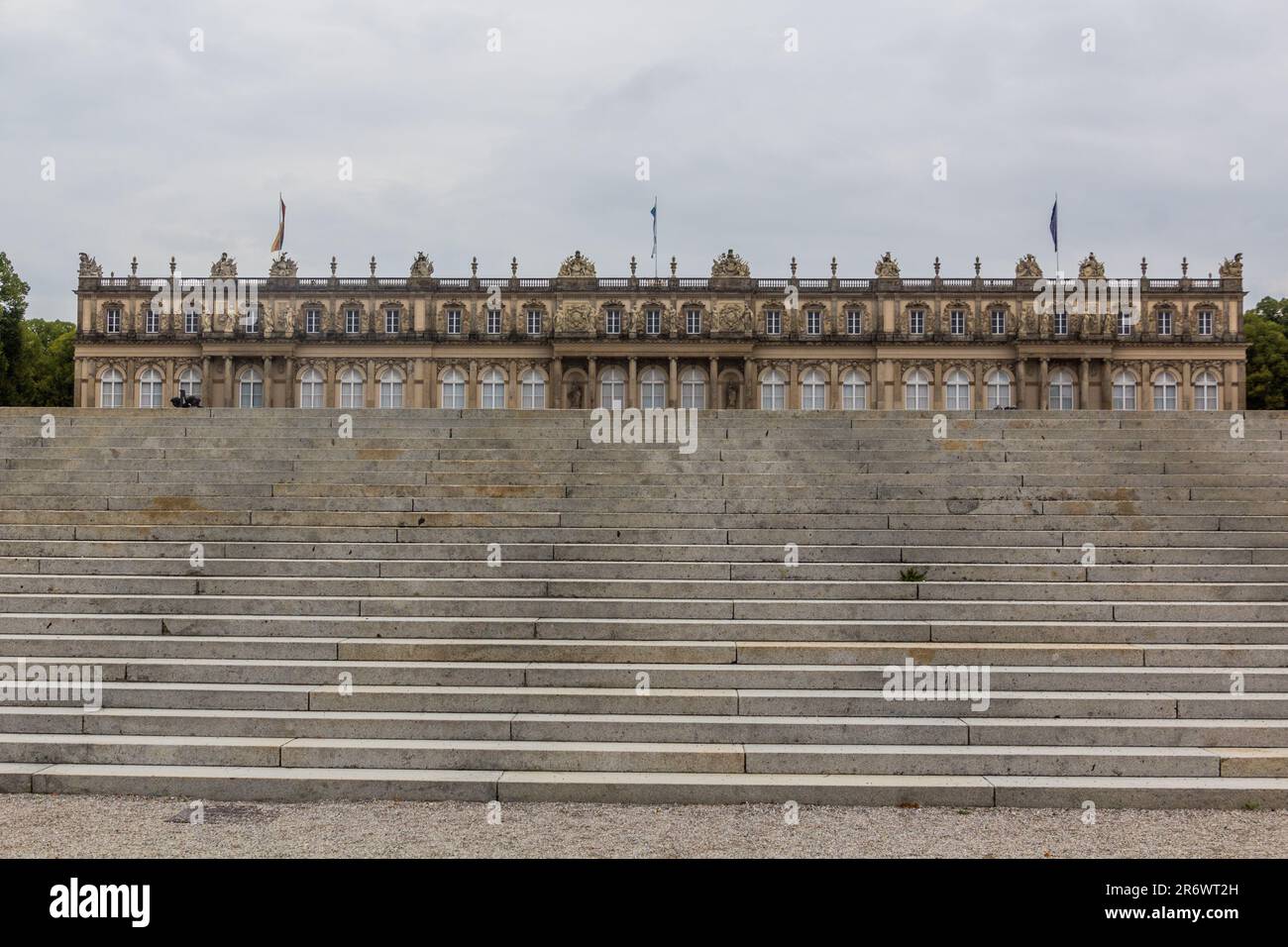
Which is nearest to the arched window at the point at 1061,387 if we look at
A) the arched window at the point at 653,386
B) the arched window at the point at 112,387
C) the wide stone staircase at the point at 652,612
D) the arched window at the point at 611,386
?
the arched window at the point at 653,386

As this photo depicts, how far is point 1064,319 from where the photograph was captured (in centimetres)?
6494

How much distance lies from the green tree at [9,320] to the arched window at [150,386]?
7.35 metres

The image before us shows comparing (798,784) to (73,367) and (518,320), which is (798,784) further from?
(73,367)

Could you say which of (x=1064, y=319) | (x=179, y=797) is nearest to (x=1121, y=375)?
(x=1064, y=319)

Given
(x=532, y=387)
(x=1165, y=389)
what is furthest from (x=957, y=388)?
(x=532, y=387)

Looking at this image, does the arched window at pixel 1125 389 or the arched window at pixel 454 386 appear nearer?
the arched window at pixel 1125 389

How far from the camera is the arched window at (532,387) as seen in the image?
210 ft

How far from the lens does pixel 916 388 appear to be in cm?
6425

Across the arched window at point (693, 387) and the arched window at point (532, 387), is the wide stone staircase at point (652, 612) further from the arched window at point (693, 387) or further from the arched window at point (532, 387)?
the arched window at point (532, 387)

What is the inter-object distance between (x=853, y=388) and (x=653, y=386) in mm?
12291

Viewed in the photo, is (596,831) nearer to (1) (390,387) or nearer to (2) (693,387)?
(2) (693,387)

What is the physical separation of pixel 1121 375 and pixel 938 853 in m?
63.3

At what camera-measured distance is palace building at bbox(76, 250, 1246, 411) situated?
63969mm

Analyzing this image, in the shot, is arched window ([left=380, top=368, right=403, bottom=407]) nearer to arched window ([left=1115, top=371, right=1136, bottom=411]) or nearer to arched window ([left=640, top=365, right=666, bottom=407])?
arched window ([left=640, top=365, right=666, bottom=407])
